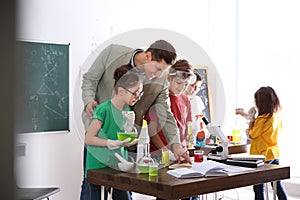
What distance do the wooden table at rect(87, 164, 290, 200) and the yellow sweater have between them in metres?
1.02

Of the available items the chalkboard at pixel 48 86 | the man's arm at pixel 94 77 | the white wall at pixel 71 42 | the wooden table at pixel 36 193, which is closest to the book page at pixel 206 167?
the man's arm at pixel 94 77

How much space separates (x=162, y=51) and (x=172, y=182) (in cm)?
57

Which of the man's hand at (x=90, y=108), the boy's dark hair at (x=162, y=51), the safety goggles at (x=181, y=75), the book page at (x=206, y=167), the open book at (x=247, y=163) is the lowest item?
the open book at (x=247, y=163)

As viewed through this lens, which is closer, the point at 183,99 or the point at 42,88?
the point at 183,99

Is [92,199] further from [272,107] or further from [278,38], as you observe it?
[278,38]

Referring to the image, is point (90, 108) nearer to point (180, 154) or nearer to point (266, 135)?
point (180, 154)

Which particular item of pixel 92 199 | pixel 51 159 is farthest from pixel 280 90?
pixel 92 199

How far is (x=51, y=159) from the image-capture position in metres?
3.45

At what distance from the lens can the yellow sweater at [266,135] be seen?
3426mm

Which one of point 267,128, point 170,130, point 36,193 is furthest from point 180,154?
point 267,128

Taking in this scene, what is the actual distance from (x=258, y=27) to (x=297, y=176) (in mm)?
1560

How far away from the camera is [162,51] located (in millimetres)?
1964

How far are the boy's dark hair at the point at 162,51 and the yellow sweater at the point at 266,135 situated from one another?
165 cm

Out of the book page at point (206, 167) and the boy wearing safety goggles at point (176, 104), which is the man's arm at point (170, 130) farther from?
the book page at point (206, 167)
